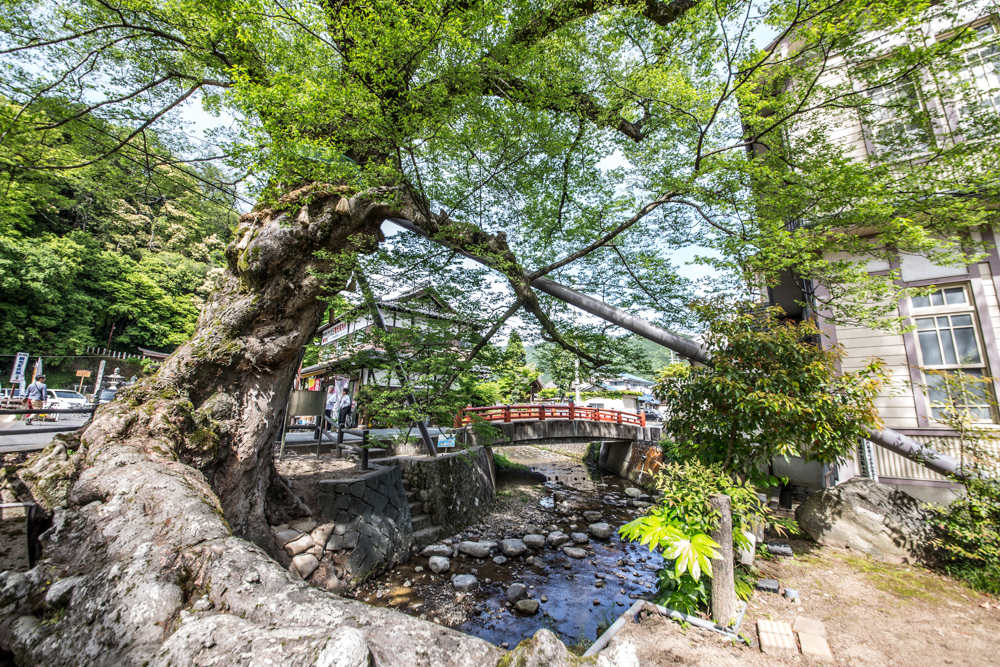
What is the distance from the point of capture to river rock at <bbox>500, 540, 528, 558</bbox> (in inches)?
304

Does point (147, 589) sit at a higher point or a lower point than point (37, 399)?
lower

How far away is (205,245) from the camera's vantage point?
25984 millimetres

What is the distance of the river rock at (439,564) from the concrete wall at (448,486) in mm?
1373

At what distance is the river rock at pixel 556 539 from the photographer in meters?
8.47


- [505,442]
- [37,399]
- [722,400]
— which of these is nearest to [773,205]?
[722,400]

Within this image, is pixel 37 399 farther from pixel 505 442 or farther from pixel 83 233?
pixel 83 233

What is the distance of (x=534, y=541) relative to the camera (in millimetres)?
8344

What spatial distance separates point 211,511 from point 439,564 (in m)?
4.93

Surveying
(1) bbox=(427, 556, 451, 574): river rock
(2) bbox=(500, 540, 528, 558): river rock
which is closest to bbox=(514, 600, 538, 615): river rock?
(1) bbox=(427, 556, 451, 574): river rock

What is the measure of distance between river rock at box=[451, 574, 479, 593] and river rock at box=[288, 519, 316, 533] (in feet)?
8.20

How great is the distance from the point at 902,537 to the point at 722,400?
402cm

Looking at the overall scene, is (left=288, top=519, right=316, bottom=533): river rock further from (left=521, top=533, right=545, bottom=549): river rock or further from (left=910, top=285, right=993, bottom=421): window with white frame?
(left=910, top=285, right=993, bottom=421): window with white frame

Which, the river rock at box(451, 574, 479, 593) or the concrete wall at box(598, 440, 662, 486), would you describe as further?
the concrete wall at box(598, 440, 662, 486)

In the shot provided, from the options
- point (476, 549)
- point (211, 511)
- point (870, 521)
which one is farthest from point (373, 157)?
point (870, 521)
